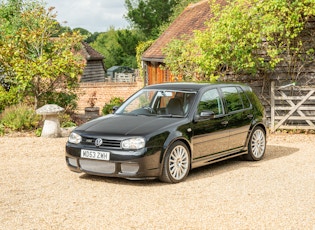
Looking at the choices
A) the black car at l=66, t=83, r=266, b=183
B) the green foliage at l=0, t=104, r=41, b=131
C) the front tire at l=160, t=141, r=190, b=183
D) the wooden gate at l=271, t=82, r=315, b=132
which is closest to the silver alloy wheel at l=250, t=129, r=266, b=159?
the black car at l=66, t=83, r=266, b=183

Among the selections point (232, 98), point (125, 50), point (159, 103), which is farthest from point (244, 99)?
point (125, 50)

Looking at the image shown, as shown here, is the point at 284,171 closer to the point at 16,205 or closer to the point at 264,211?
the point at 264,211

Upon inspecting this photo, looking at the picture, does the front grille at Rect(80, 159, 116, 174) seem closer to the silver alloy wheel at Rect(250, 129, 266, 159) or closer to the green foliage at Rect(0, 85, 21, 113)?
the silver alloy wheel at Rect(250, 129, 266, 159)

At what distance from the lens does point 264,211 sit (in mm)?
7426

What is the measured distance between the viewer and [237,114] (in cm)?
1079

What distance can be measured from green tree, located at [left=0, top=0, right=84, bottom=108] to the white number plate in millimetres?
9027

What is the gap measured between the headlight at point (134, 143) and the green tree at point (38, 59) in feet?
31.1

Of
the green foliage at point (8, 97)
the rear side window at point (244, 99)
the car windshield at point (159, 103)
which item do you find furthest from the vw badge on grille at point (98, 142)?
the green foliage at point (8, 97)

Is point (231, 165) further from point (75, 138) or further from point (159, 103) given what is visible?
point (75, 138)

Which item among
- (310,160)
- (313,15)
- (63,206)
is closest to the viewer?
(63,206)

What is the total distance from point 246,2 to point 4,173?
425 inches

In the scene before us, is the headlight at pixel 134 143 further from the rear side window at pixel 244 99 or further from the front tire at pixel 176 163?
the rear side window at pixel 244 99

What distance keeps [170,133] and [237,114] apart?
7.08ft

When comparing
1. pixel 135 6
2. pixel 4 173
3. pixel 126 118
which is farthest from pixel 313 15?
pixel 135 6
